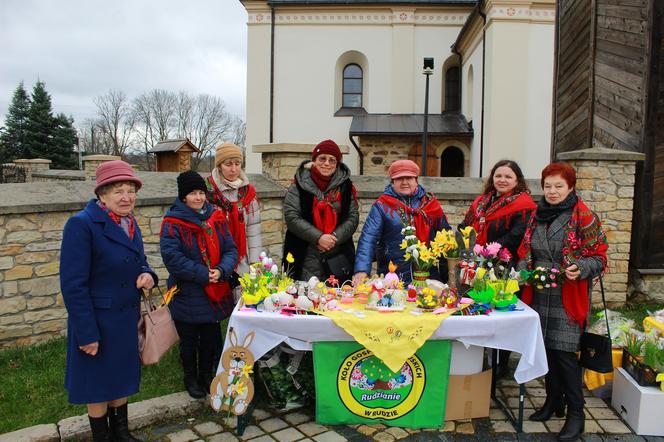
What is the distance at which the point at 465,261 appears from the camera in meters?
3.43

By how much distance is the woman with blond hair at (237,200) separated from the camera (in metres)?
3.95

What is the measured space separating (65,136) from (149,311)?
32.1 meters

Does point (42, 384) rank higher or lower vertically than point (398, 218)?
lower

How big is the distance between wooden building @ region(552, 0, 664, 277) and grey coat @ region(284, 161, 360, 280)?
421 cm

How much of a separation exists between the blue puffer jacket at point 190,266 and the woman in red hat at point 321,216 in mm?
626

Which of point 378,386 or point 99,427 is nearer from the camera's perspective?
point 99,427

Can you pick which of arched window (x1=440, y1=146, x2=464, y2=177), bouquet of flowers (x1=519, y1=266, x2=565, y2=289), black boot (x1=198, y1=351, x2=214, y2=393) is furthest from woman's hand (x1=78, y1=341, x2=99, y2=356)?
arched window (x1=440, y1=146, x2=464, y2=177)

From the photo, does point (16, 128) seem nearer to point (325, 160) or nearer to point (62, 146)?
point (62, 146)

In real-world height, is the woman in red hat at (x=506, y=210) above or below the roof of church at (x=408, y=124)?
below

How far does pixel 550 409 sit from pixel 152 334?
2.68 m

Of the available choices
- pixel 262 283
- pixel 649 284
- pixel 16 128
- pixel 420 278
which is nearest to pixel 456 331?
pixel 420 278

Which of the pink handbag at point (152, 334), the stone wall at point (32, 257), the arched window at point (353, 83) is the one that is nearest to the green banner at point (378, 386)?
the pink handbag at point (152, 334)

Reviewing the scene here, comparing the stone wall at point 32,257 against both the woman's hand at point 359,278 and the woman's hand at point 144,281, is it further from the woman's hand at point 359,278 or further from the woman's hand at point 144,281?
the woman's hand at point 359,278

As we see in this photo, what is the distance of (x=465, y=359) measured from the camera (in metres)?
3.41
